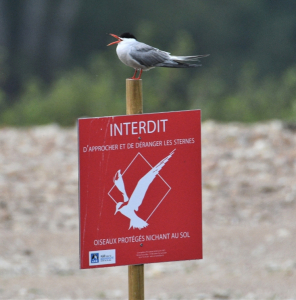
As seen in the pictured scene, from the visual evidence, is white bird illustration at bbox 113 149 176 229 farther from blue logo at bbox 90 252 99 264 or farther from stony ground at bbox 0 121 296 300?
stony ground at bbox 0 121 296 300

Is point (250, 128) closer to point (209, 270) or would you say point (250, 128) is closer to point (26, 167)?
point (26, 167)

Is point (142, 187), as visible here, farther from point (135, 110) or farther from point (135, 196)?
point (135, 110)

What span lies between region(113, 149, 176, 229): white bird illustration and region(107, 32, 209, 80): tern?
38 cm

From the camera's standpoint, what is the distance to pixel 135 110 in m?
2.30

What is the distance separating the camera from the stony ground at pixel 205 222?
152 inches

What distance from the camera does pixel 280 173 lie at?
597cm

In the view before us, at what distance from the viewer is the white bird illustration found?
2225 millimetres

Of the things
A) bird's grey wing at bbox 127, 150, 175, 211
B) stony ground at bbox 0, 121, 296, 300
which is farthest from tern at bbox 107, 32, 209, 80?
stony ground at bbox 0, 121, 296, 300

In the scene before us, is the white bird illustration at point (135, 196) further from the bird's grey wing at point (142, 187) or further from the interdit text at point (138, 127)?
the interdit text at point (138, 127)

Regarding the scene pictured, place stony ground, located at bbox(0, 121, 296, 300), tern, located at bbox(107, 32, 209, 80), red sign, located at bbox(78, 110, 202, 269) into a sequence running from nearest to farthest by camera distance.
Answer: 1. red sign, located at bbox(78, 110, 202, 269)
2. tern, located at bbox(107, 32, 209, 80)
3. stony ground, located at bbox(0, 121, 296, 300)

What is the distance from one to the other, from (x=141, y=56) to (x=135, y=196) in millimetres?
560

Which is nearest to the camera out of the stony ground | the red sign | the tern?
the red sign

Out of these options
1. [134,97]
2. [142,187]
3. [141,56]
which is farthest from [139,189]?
[141,56]

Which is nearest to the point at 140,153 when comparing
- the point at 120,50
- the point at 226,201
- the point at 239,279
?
the point at 120,50
